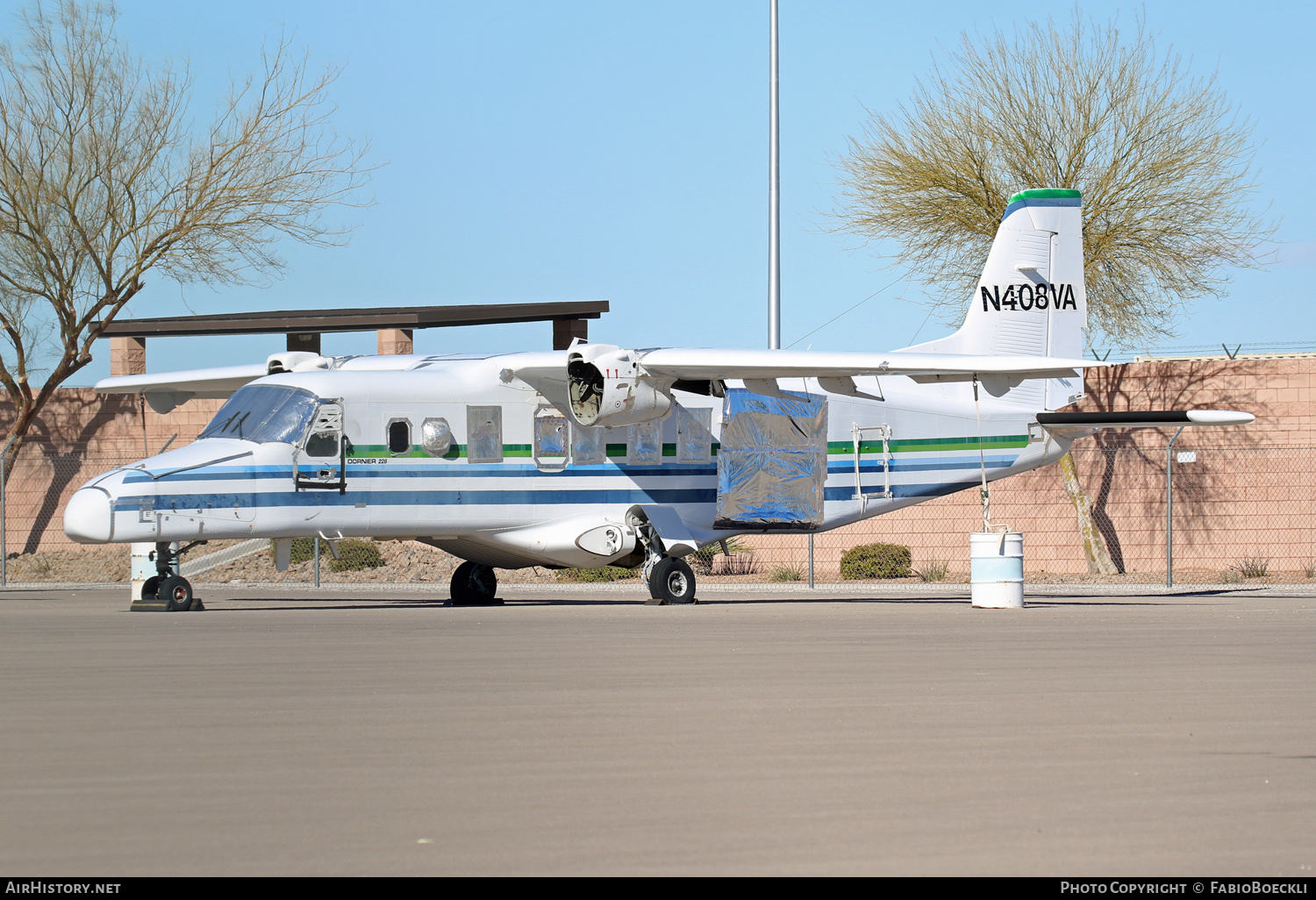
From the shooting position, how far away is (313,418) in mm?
16938

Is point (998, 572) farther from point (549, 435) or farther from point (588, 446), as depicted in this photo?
point (549, 435)

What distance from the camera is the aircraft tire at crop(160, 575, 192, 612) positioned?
16422 mm

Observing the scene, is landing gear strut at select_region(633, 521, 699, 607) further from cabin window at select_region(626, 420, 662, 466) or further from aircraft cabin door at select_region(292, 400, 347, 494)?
aircraft cabin door at select_region(292, 400, 347, 494)

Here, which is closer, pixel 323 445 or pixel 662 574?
pixel 323 445

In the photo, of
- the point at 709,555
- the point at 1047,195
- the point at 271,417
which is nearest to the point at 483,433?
the point at 271,417

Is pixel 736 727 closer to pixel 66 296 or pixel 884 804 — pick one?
pixel 884 804

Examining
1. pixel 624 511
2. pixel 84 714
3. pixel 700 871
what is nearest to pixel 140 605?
pixel 624 511

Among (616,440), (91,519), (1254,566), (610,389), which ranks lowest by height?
(1254,566)

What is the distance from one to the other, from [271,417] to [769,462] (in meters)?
6.35

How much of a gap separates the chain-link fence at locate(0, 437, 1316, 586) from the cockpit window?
307 inches

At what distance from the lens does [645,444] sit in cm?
1867

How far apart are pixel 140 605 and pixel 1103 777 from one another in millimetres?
13294

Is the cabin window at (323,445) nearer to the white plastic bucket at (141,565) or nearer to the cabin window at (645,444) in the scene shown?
the white plastic bucket at (141,565)

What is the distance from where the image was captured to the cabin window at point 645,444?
18609 millimetres
